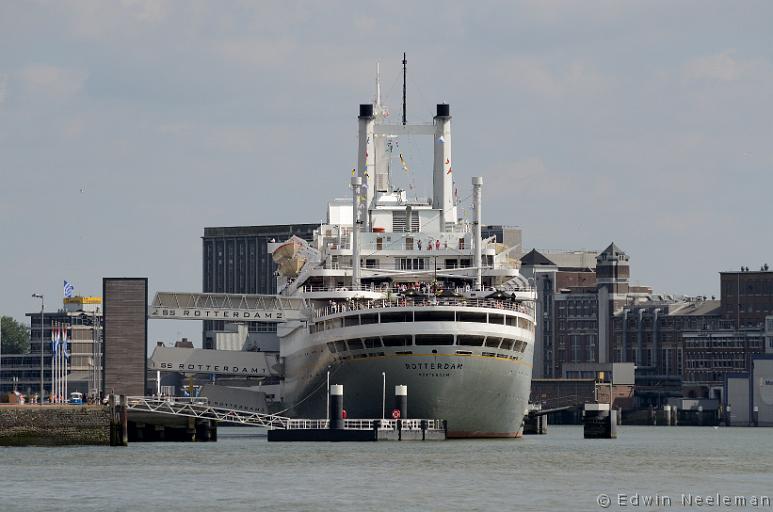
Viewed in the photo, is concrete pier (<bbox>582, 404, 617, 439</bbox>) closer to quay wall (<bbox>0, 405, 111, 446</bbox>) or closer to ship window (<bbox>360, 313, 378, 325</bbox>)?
ship window (<bbox>360, 313, 378, 325</bbox>)

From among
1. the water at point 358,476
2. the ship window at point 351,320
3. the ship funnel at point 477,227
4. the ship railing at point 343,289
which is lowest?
the water at point 358,476

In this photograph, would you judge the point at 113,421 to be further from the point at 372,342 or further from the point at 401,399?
the point at 372,342

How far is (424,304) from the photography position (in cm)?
12412

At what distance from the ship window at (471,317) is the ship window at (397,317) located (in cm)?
287

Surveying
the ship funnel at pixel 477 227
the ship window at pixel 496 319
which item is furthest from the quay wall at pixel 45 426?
the ship funnel at pixel 477 227

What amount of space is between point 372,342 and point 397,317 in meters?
2.31

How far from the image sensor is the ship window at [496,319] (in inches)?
4970

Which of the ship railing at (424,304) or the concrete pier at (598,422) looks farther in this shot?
the concrete pier at (598,422)

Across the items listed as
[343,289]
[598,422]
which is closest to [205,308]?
[343,289]

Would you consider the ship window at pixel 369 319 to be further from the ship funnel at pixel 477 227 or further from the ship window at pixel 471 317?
the ship funnel at pixel 477 227

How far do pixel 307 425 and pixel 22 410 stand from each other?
21.5 m

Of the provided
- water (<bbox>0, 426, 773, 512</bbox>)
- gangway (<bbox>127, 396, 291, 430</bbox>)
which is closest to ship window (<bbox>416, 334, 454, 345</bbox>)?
water (<bbox>0, 426, 773, 512</bbox>)

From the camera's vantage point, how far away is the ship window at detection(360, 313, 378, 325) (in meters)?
126

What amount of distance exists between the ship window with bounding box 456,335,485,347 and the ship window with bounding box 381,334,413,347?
2.90 meters
